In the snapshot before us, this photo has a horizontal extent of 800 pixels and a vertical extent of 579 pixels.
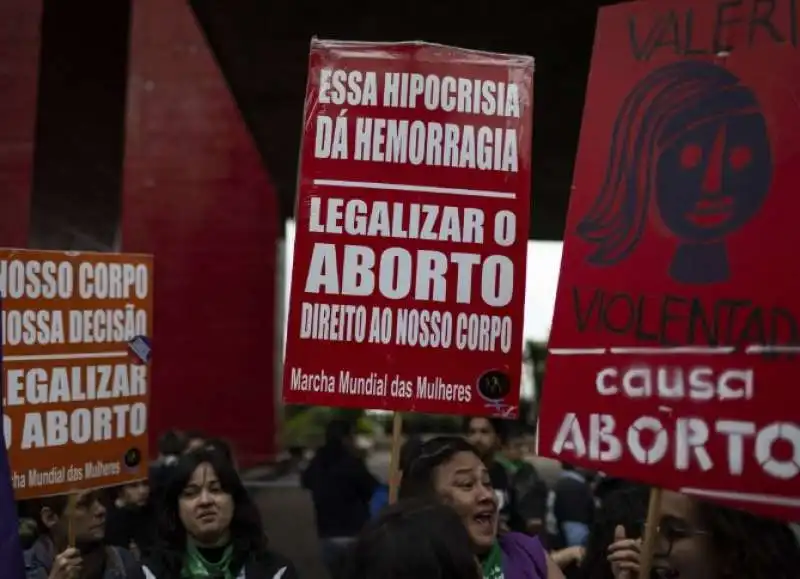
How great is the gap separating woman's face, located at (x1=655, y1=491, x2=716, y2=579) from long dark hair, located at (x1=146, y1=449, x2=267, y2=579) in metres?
1.45

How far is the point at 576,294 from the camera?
10.3 ft

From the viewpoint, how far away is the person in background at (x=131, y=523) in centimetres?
619

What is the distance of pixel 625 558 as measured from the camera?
3.71 meters

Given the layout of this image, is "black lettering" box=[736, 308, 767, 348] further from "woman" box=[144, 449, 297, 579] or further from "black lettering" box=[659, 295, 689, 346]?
"woman" box=[144, 449, 297, 579]

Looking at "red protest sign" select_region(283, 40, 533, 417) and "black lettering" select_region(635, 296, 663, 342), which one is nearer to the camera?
"black lettering" select_region(635, 296, 663, 342)

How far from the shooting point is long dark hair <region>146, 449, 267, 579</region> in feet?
13.1

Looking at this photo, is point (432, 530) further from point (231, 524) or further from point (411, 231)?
point (411, 231)

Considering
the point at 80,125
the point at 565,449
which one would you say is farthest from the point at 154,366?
the point at 565,449

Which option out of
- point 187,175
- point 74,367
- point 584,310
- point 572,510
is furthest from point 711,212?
point 187,175

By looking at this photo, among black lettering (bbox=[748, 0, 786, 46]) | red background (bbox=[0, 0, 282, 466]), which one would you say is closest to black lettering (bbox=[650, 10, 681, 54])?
black lettering (bbox=[748, 0, 786, 46])

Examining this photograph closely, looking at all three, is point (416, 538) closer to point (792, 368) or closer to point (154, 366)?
point (792, 368)

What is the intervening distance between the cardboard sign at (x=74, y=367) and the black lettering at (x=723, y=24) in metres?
2.85

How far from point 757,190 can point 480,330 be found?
1582 mm

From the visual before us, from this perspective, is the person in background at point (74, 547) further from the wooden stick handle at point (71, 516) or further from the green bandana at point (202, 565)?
the green bandana at point (202, 565)
